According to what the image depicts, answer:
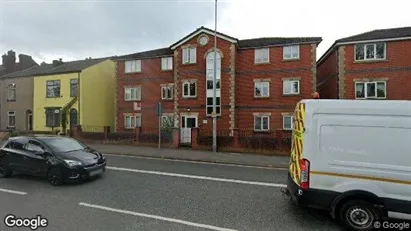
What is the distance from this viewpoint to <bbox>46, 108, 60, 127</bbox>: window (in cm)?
3014

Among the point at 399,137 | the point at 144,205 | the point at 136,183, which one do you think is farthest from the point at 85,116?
the point at 399,137

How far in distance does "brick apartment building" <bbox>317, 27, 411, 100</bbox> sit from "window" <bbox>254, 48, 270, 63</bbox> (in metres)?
5.31

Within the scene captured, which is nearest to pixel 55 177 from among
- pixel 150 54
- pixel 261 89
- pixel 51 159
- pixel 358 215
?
pixel 51 159

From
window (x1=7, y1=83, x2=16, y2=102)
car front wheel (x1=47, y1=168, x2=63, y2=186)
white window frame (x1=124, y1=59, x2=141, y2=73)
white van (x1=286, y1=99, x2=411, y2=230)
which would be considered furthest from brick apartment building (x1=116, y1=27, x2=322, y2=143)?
white van (x1=286, y1=99, x2=411, y2=230)

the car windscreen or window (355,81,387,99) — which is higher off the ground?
window (355,81,387,99)

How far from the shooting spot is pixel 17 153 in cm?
960

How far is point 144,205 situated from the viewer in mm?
6609

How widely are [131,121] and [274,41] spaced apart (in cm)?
1543

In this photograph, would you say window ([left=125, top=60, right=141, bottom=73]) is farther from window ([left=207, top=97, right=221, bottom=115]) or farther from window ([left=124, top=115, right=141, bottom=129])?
window ([left=207, top=97, right=221, bottom=115])

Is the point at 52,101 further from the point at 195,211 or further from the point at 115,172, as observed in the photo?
the point at 195,211

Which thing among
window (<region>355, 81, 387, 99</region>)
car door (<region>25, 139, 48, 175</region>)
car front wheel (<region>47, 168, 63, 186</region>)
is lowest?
car front wheel (<region>47, 168, 63, 186</region>)

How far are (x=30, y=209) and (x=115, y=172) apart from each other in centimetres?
419

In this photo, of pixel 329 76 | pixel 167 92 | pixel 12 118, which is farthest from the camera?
pixel 12 118

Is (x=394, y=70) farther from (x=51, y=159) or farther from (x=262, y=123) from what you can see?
(x=51, y=159)
